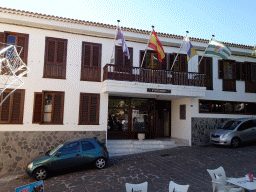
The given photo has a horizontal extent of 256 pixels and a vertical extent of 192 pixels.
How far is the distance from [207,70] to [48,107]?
11246 mm

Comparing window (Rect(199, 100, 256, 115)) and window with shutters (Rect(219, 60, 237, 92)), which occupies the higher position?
window with shutters (Rect(219, 60, 237, 92))

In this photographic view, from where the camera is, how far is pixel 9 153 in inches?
433

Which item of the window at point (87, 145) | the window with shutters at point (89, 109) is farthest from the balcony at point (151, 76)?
the window at point (87, 145)

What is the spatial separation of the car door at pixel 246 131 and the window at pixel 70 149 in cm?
997

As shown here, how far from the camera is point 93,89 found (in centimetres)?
1269

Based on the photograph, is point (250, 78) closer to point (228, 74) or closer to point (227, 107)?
point (228, 74)

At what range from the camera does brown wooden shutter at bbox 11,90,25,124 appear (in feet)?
37.3

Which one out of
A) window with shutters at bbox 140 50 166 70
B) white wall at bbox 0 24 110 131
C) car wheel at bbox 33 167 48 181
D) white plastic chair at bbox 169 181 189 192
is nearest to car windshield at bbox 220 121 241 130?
window with shutters at bbox 140 50 166 70

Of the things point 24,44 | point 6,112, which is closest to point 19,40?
point 24,44

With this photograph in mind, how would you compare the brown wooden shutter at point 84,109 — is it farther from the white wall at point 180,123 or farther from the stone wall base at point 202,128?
the stone wall base at point 202,128

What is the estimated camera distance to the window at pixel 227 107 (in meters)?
14.9

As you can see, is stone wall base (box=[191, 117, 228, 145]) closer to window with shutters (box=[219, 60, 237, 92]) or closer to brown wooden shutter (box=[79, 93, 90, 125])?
window with shutters (box=[219, 60, 237, 92])

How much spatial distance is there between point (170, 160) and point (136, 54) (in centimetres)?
703

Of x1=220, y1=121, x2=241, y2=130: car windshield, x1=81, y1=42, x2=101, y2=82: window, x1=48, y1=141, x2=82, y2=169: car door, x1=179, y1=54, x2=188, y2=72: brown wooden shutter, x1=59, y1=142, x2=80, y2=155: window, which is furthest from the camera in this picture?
x1=179, y1=54, x2=188, y2=72: brown wooden shutter
